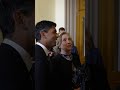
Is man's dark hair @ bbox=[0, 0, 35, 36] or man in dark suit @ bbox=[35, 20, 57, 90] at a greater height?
man's dark hair @ bbox=[0, 0, 35, 36]

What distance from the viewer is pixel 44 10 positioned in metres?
0.90

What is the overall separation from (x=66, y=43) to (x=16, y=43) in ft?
0.90

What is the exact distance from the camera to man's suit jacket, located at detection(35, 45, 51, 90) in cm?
93

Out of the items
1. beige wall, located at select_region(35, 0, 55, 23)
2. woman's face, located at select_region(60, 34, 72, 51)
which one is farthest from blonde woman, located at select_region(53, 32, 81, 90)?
beige wall, located at select_region(35, 0, 55, 23)

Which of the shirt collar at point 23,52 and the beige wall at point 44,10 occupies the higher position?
the beige wall at point 44,10

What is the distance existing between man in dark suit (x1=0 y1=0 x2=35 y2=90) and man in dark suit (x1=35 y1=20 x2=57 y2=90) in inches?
4.1

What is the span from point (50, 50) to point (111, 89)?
0.30 meters

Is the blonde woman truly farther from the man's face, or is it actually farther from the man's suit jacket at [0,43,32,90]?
the man's suit jacket at [0,43,32,90]

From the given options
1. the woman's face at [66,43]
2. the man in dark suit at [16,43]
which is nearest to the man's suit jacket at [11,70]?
the man in dark suit at [16,43]

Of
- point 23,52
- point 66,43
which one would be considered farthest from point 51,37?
point 23,52

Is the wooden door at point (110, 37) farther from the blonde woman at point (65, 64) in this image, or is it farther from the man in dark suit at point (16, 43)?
the man in dark suit at point (16, 43)

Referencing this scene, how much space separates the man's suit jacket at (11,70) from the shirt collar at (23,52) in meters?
0.01

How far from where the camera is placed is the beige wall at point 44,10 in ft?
2.93

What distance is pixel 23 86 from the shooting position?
0.78 meters
